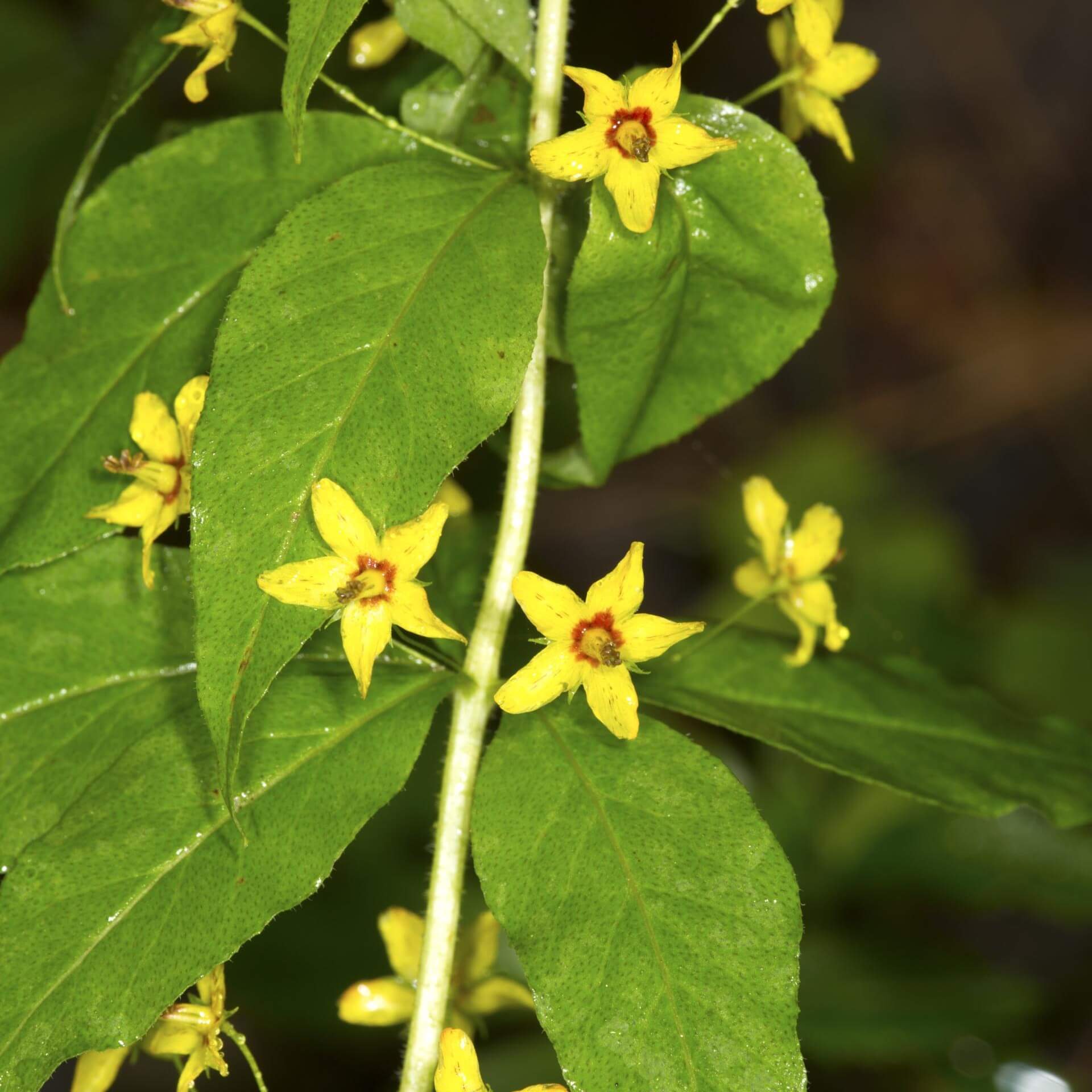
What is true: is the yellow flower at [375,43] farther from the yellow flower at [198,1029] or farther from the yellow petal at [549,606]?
the yellow flower at [198,1029]

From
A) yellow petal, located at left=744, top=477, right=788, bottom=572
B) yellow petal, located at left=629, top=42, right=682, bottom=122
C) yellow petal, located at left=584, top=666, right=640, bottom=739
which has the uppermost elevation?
yellow petal, located at left=629, top=42, right=682, bottom=122

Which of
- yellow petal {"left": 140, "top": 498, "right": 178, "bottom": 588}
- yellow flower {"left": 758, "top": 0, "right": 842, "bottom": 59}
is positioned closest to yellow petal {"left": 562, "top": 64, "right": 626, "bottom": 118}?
yellow flower {"left": 758, "top": 0, "right": 842, "bottom": 59}

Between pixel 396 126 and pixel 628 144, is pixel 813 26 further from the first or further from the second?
pixel 396 126

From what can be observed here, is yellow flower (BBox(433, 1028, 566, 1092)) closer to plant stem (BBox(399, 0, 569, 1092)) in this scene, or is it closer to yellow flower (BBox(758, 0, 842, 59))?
plant stem (BBox(399, 0, 569, 1092))

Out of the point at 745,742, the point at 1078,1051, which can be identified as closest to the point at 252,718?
the point at 745,742

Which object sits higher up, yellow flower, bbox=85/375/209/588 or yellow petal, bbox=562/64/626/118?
yellow petal, bbox=562/64/626/118

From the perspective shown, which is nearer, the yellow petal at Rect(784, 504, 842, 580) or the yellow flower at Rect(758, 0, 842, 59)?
the yellow flower at Rect(758, 0, 842, 59)

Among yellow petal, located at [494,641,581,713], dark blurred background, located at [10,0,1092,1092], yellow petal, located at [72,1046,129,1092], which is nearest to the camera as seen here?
yellow petal, located at [494,641,581,713]
